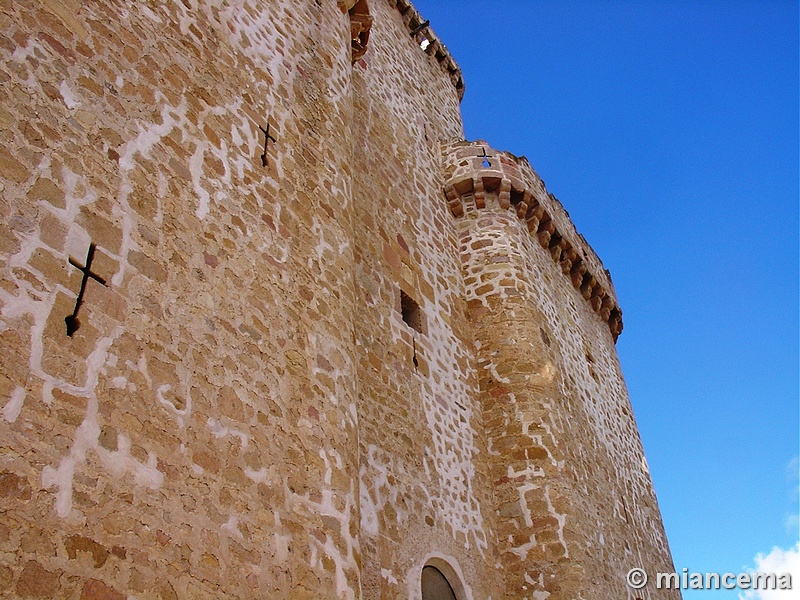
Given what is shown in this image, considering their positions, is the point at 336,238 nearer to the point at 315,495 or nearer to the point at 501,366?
the point at 315,495

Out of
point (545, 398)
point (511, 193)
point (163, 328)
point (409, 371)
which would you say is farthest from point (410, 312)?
point (163, 328)

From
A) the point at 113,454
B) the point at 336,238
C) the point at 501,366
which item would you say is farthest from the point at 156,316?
the point at 501,366

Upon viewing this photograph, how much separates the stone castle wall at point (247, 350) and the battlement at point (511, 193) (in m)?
1.34

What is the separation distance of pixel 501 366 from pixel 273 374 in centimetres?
471

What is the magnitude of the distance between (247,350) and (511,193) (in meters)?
7.00

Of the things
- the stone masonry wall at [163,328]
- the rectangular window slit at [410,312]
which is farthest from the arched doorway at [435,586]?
the rectangular window slit at [410,312]

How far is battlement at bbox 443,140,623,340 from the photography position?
34.1 feet

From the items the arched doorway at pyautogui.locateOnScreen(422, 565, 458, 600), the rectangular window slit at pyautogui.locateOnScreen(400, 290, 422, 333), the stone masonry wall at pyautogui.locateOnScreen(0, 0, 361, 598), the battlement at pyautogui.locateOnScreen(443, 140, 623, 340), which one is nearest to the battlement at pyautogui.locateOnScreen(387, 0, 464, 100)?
the battlement at pyautogui.locateOnScreen(443, 140, 623, 340)

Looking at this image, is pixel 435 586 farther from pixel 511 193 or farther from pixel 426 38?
pixel 426 38

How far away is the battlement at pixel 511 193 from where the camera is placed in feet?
34.1

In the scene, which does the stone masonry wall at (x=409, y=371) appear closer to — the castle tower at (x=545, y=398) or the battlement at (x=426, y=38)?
the castle tower at (x=545, y=398)

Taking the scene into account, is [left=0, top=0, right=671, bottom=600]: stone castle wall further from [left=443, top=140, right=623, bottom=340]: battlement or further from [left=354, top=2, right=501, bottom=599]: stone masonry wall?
[left=443, top=140, right=623, bottom=340]: battlement

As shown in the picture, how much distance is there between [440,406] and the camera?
740 centimetres

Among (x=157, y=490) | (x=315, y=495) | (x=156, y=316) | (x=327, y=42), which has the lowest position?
(x=157, y=490)
